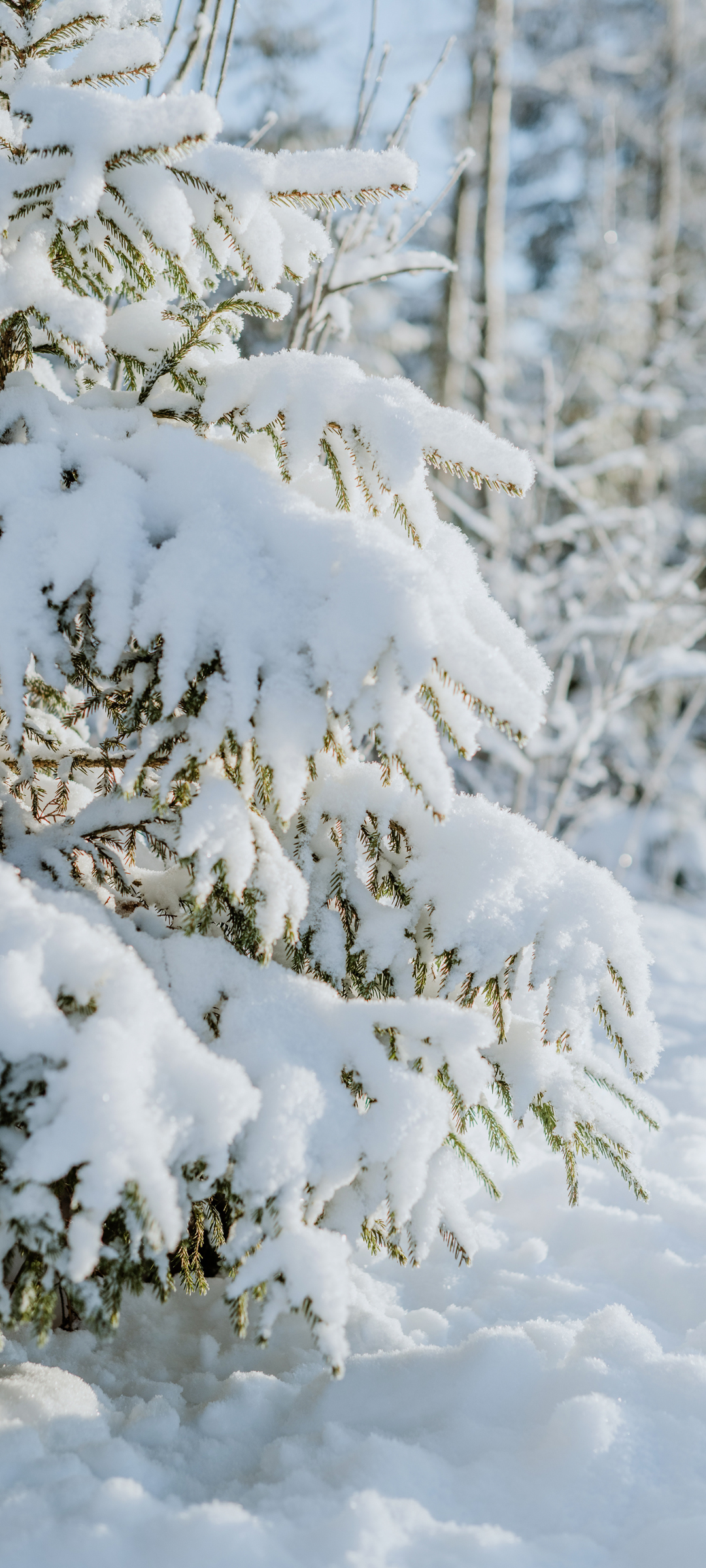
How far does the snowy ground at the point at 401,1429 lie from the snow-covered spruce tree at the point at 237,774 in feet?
0.81

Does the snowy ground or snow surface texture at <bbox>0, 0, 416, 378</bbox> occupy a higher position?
snow surface texture at <bbox>0, 0, 416, 378</bbox>

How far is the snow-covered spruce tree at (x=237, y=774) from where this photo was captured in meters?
1.27

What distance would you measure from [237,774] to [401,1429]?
1.18 meters

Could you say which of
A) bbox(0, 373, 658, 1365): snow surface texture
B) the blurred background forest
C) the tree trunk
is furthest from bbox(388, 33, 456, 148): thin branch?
the tree trunk

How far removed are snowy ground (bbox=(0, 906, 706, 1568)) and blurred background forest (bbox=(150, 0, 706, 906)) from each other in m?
2.17

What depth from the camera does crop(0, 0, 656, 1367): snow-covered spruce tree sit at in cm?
127

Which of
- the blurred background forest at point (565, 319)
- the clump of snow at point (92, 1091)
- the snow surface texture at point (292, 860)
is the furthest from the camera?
the blurred background forest at point (565, 319)

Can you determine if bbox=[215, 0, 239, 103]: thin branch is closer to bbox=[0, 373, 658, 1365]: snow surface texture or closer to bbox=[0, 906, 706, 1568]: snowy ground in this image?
bbox=[0, 373, 658, 1365]: snow surface texture

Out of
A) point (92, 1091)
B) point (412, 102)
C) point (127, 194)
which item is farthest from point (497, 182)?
point (92, 1091)

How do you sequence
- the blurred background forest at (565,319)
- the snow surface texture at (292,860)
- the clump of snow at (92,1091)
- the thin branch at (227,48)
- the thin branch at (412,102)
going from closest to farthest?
1. the clump of snow at (92,1091)
2. the snow surface texture at (292,860)
3. the thin branch at (227,48)
4. the thin branch at (412,102)
5. the blurred background forest at (565,319)

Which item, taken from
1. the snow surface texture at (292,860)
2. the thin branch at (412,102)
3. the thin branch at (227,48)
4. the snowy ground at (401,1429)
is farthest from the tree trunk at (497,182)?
the snowy ground at (401,1429)

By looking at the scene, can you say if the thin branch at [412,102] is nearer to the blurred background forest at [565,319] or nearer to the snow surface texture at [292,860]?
the blurred background forest at [565,319]

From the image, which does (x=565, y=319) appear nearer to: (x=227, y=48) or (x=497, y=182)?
(x=497, y=182)

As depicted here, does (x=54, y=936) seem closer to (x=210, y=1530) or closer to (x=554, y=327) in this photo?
(x=210, y=1530)
